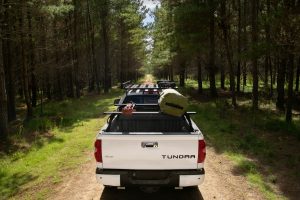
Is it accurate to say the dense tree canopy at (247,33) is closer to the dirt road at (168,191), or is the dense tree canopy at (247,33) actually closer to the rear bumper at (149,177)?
the dirt road at (168,191)

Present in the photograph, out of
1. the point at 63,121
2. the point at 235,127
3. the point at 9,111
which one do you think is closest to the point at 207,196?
the point at 235,127

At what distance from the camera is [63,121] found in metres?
18.8

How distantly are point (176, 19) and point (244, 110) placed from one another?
780 cm

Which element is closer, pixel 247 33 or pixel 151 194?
pixel 151 194

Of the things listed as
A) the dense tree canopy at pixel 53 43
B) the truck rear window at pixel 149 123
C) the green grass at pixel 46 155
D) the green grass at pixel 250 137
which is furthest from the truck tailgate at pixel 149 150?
the dense tree canopy at pixel 53 43

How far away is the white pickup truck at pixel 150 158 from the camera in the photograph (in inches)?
255

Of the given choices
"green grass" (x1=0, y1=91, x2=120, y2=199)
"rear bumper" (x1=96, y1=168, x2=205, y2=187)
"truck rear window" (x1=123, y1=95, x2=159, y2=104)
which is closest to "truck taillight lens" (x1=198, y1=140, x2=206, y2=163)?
"rear bumper" (x1=96, y1=168, x2=205, y2=187)

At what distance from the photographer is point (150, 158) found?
21.4 feet

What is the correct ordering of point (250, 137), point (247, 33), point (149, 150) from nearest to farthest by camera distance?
point (149, 150)
point (250, 137)
point (247, 33)

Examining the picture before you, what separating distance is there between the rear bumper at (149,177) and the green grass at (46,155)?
2.39 metres

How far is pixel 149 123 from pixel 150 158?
54.3 inches

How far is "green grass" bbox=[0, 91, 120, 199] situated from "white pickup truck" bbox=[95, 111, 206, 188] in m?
2.51

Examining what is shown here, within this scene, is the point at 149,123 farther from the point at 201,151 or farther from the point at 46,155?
the point at 46,155

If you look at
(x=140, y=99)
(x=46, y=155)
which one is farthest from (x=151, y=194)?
(x=46, y=155)
